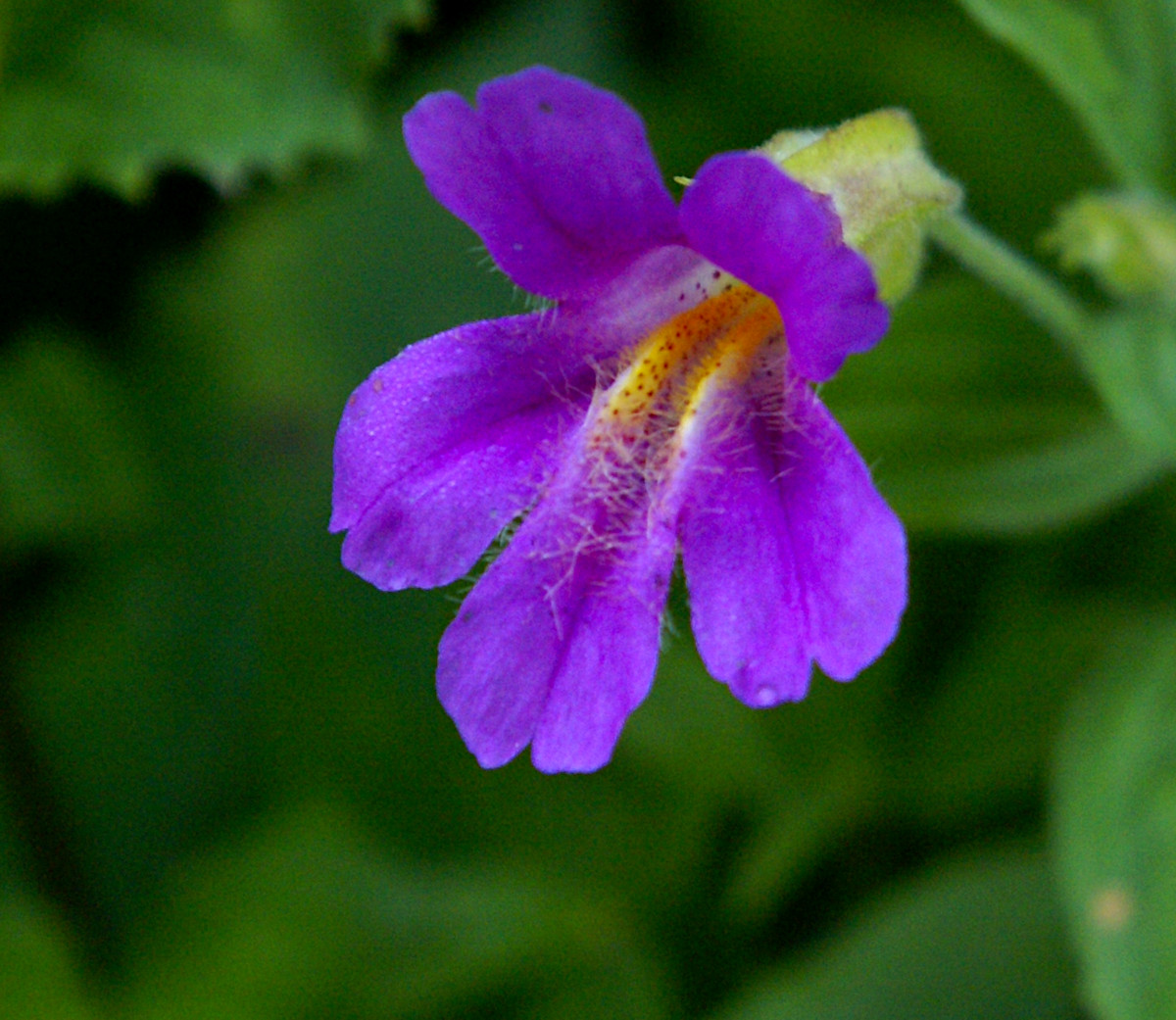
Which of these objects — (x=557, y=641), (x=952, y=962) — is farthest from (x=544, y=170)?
(x=952, y=962)

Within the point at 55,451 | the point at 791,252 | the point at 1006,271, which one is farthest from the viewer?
the point at 55,451

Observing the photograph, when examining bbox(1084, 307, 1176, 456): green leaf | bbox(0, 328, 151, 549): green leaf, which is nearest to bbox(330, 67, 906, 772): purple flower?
bbox(1084, 307, 1176, 456): green leaf

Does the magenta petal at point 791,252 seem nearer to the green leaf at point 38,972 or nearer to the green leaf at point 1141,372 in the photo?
the green leaf at point 1141,372

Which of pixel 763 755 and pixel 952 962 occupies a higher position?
pixel 763 755

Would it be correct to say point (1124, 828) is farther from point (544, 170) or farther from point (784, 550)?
point (544, 170)

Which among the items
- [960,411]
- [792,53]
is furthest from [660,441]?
[792,53]

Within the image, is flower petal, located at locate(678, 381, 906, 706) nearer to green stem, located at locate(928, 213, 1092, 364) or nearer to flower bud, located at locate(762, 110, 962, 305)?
flower bud, located at locate(762, 110, 962, 305)
